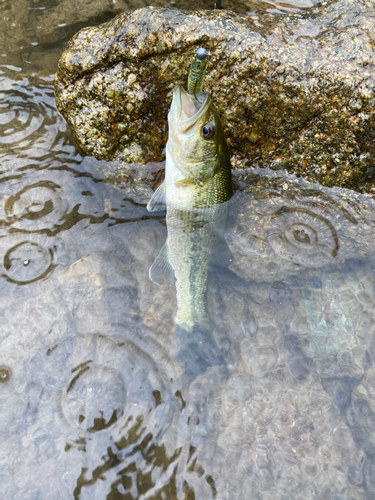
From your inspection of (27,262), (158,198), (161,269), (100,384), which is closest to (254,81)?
(158,198)

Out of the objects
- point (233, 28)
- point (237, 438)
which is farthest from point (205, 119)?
point (237, 438)

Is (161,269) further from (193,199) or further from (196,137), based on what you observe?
(196,137)

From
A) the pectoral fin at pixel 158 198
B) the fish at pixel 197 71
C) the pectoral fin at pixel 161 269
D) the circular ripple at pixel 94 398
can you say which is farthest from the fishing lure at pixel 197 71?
the circular ripple at pixel 94 398

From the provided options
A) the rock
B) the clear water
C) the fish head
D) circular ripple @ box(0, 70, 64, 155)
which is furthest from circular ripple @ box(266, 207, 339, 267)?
circular ripple @ box(0, 70, 64, 155)

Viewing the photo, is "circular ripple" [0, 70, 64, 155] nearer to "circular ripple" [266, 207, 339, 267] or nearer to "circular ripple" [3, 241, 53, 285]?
"circular ripple" [3, 241, 53, 285]

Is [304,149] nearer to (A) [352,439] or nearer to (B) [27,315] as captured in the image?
(A) [352,439]
